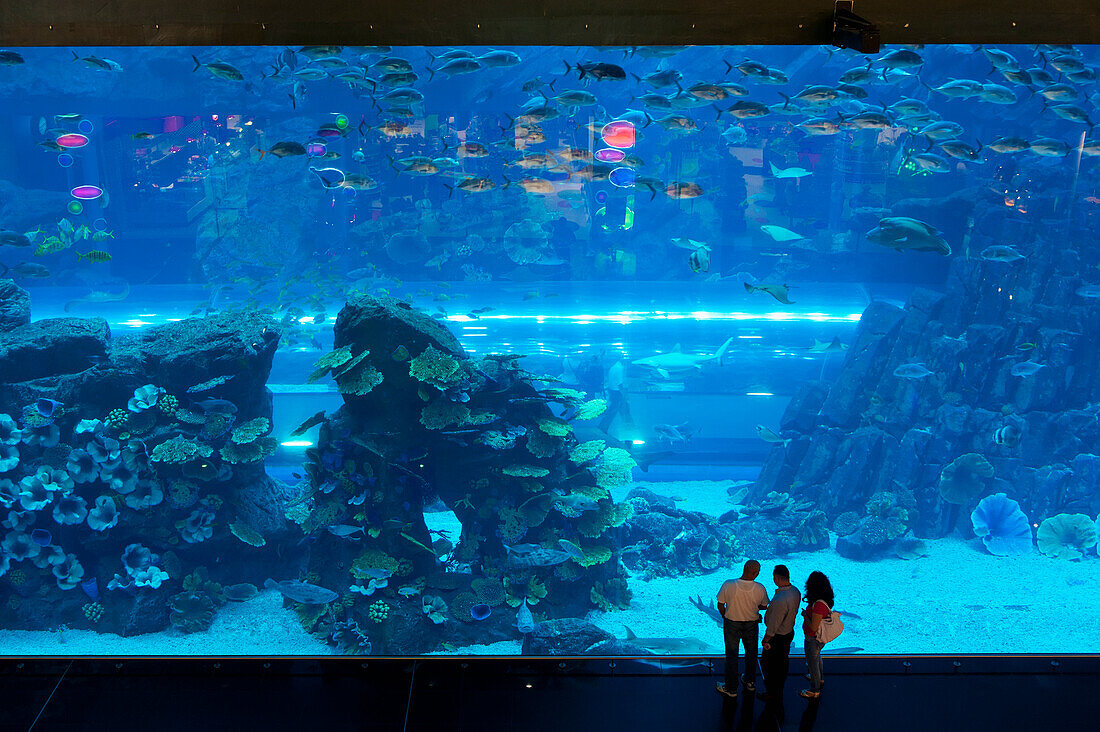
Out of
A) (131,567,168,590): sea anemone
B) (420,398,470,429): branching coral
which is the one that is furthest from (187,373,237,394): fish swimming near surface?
(420,398,470,429): branching coral

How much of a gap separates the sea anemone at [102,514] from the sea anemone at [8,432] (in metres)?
0.83

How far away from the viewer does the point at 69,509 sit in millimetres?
5359

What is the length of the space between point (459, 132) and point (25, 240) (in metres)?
4.11

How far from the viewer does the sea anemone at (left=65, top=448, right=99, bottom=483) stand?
5.37 m

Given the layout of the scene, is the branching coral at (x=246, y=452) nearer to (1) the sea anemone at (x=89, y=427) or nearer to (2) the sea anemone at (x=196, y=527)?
(2) the sea anemone at (x=196, y=527)

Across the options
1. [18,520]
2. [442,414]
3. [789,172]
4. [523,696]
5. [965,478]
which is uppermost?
[789,172]

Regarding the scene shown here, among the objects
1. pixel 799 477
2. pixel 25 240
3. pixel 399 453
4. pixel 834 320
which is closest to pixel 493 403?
pixel 399 453

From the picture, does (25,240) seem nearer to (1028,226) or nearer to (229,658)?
(229,658)

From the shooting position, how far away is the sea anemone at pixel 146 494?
544cm

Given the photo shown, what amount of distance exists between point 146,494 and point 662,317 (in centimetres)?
638

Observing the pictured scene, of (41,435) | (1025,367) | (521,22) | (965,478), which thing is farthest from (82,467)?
(1025,367)

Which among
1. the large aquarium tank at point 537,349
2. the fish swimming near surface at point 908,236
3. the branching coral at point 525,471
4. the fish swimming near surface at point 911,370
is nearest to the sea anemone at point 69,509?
the large aquarium tank at point 537,349

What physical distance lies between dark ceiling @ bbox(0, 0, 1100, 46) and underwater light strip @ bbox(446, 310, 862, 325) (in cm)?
475

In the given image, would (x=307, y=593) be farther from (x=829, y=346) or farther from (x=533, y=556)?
(x=829, y=346)
